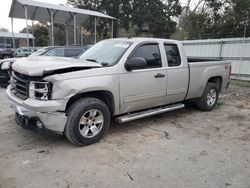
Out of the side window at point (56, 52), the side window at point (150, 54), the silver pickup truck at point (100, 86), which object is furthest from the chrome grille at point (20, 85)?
the side window at point (56, 52)

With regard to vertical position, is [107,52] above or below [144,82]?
above

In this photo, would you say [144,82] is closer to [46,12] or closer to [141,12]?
[46,12]

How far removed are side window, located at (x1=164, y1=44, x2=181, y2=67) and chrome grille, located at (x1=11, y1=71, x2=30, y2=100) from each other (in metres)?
3.03

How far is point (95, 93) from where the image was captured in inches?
187

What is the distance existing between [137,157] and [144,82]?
5.42 feet

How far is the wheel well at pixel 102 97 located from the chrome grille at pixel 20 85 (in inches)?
28.8

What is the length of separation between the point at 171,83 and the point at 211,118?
1.51 metres

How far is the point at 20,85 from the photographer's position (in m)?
4.55

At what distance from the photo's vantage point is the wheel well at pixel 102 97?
447 centimetres

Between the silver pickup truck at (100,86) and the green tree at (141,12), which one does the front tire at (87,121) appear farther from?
the green tree at (141,12)

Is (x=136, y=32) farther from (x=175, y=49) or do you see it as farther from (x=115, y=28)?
(x=175, y=49)

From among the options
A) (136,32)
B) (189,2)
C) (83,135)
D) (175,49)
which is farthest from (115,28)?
(83,135)

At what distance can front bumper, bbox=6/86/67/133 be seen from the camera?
13.5ft

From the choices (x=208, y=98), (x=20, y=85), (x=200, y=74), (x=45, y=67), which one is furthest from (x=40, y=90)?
(x=208, y=98)
